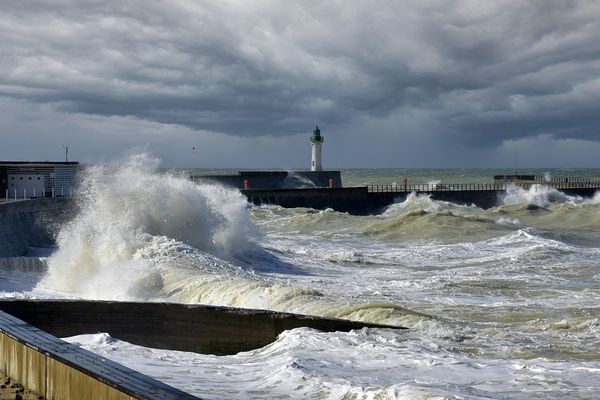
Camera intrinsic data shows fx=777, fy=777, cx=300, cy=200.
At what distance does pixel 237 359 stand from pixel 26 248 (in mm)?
13222

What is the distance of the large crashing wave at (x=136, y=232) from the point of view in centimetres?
1526

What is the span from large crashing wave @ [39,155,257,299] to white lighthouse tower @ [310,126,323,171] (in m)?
27.6

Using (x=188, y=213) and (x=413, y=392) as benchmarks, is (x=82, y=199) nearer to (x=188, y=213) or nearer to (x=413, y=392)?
(x=188, y=213)

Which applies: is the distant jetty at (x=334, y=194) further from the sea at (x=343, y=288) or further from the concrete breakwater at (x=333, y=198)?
the sea at (x=343, y=288)

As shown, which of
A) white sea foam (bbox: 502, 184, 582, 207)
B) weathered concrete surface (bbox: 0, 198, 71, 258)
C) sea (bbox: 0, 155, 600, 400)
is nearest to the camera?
sea (bbox: 0, 155, 600, 400)

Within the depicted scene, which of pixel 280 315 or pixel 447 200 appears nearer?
pixel 280 315

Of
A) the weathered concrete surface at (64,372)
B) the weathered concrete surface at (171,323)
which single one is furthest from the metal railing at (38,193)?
the weathered concrete surface at (64,372)

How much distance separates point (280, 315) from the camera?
912cm

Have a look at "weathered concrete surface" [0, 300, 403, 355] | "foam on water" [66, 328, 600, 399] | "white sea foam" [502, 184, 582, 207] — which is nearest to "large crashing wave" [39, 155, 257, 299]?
"weathered concrete surface" [0, 300, 403, 355]

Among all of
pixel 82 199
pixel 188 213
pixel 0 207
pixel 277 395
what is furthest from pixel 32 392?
pixel 82 199

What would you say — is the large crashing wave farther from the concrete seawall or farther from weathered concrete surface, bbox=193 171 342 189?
weathered concrete surface, bbox=193 171 342 189

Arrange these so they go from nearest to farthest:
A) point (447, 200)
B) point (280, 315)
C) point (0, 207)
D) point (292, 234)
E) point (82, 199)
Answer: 1. point (280, 315)
2. point (0, 207)
3. point (82, 199)
4. point (292, 234)
5. point (447, 200)

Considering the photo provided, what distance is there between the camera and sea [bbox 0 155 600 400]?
740 cm

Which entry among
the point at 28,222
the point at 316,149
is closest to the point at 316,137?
the point at 316,149
